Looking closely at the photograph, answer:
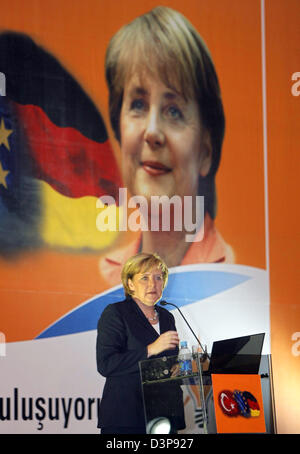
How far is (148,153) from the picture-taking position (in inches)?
221

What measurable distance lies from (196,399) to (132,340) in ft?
Result: 3.67

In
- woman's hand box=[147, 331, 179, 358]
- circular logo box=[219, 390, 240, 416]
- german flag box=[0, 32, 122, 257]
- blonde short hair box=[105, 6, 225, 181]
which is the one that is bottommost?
circular logo box=[219, 390, 240, 416]

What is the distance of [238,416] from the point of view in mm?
4090

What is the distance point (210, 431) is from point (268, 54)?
3.35m

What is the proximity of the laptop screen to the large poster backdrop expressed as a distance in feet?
3.53

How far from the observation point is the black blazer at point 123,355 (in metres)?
4.83

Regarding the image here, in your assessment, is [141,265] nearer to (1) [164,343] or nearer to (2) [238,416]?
(1) [164,343]

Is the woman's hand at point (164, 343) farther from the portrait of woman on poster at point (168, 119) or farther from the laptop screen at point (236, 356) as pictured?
the laptop screen at point (236, 356)

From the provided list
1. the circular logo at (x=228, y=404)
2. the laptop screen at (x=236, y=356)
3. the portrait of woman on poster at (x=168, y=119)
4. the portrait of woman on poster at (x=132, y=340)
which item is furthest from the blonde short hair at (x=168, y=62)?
the circular logo at (x=228, y=404)

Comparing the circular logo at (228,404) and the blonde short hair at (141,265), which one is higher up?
the blonde short hair at (141,265)

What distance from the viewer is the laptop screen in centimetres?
421

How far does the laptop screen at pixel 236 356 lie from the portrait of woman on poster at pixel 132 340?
74 cm

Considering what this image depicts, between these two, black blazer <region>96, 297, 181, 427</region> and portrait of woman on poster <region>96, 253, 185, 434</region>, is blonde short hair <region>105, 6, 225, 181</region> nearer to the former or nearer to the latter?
portrait of woman on poster <region>96, 253, 185, 434</region>

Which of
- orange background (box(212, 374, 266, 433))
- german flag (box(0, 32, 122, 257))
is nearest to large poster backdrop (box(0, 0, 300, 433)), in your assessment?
german flag (box(0, 32, 122, 257))
